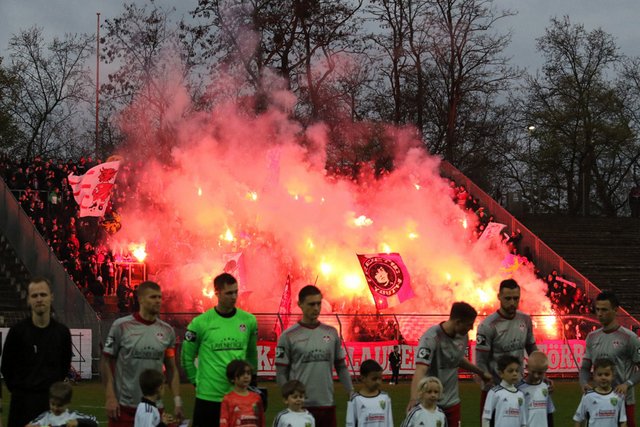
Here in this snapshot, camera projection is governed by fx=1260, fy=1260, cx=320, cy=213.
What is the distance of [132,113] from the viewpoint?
5184 centimetres

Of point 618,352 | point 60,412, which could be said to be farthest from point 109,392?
point 618,352

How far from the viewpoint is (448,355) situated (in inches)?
459

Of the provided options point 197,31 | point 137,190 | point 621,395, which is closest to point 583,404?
point 621,395

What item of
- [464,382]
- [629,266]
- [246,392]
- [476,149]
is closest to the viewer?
[246,392]

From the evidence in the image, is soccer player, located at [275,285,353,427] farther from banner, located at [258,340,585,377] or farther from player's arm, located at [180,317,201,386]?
banner, located at [258,340,585,377]

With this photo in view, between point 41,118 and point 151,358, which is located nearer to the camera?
point 151,358

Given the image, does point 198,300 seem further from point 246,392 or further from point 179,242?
point 246,392

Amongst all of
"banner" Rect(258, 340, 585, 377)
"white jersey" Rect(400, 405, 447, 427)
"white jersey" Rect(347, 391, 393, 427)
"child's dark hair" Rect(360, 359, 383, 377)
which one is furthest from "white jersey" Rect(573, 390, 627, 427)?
"banner" Rect(258, 340, 585, 377)

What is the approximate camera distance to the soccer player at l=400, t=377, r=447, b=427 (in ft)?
35.8

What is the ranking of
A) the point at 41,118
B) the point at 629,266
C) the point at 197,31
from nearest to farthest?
the point at 629,266 < the point at 197,31 < the point at 41,118

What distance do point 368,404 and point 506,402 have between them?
1321mm

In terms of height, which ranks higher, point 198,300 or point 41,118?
point 41,118

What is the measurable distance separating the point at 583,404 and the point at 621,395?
0.41m

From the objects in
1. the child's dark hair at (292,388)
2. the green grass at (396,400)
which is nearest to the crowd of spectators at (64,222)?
the green grass at (396,400)
